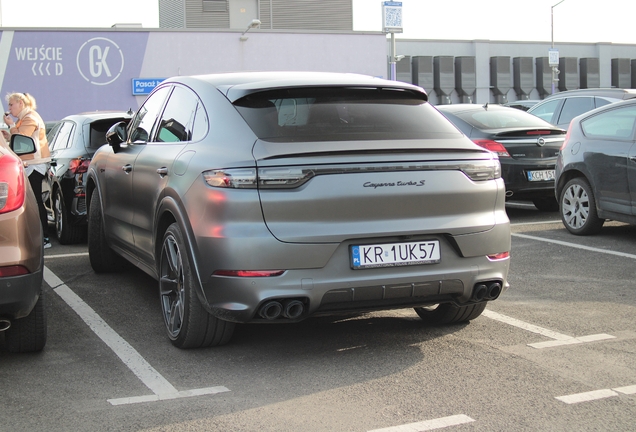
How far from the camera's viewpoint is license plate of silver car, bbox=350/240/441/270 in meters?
4.37

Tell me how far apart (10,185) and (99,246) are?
298 centimetres

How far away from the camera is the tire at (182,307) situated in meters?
4.71

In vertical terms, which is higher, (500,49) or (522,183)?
(500,49)

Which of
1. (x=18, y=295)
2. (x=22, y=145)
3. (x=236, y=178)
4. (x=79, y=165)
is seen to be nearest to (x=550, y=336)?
(x=236, y=178)

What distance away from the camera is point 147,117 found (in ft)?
20.2

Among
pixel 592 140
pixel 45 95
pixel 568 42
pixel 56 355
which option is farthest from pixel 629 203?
pixel 568 42

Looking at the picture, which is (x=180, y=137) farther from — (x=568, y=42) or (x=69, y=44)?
(x=568, y=42)

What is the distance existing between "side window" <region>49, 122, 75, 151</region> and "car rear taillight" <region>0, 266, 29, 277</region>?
5565mm

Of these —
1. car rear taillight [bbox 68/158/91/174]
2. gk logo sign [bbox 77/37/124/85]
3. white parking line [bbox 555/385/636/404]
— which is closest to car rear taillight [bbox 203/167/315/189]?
white parking line [bbox 555/385/636/404]

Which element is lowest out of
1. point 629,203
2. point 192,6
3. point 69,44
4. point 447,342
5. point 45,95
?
point 447,342

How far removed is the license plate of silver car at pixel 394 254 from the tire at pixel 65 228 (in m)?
5.94

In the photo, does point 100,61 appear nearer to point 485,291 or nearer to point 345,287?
point 485,291

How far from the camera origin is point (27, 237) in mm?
4434

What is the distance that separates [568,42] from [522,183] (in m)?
66.8
